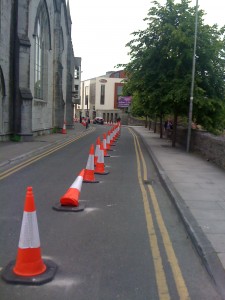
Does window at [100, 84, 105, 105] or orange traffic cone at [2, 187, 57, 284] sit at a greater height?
window at [100, 84, 105, 105]

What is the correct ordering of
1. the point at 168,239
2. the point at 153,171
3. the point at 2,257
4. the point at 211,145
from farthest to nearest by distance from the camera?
the point at 211,145 < the point at 153,171 < the point at 168,239 < the point at 2,257

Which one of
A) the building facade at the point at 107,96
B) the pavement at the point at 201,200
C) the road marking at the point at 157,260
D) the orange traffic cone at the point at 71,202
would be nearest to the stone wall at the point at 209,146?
the pavement at the point at 201,200

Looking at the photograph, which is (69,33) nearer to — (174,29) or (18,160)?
(174,29)

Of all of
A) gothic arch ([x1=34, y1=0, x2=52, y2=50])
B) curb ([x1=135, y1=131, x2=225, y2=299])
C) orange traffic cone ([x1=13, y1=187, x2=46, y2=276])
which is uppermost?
gothic arch ([x1=34, y1=0, x2=52, y2=50])

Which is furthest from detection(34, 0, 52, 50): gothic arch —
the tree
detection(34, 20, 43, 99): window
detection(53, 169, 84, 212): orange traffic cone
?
detection(53, 169, 84, 212): orange traffic cone

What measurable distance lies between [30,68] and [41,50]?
558 centimetres

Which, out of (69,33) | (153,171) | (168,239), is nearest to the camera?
(168,239)

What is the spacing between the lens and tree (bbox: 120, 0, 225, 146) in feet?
69.4

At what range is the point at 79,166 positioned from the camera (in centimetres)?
1438

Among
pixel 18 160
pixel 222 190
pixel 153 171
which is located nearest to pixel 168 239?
pixel 222 190

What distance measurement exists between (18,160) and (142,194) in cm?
713

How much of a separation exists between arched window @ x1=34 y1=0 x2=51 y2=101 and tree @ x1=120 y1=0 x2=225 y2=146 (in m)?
8.25

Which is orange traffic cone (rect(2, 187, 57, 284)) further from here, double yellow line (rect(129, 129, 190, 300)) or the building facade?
the building facade

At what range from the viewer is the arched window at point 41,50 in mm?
28688
